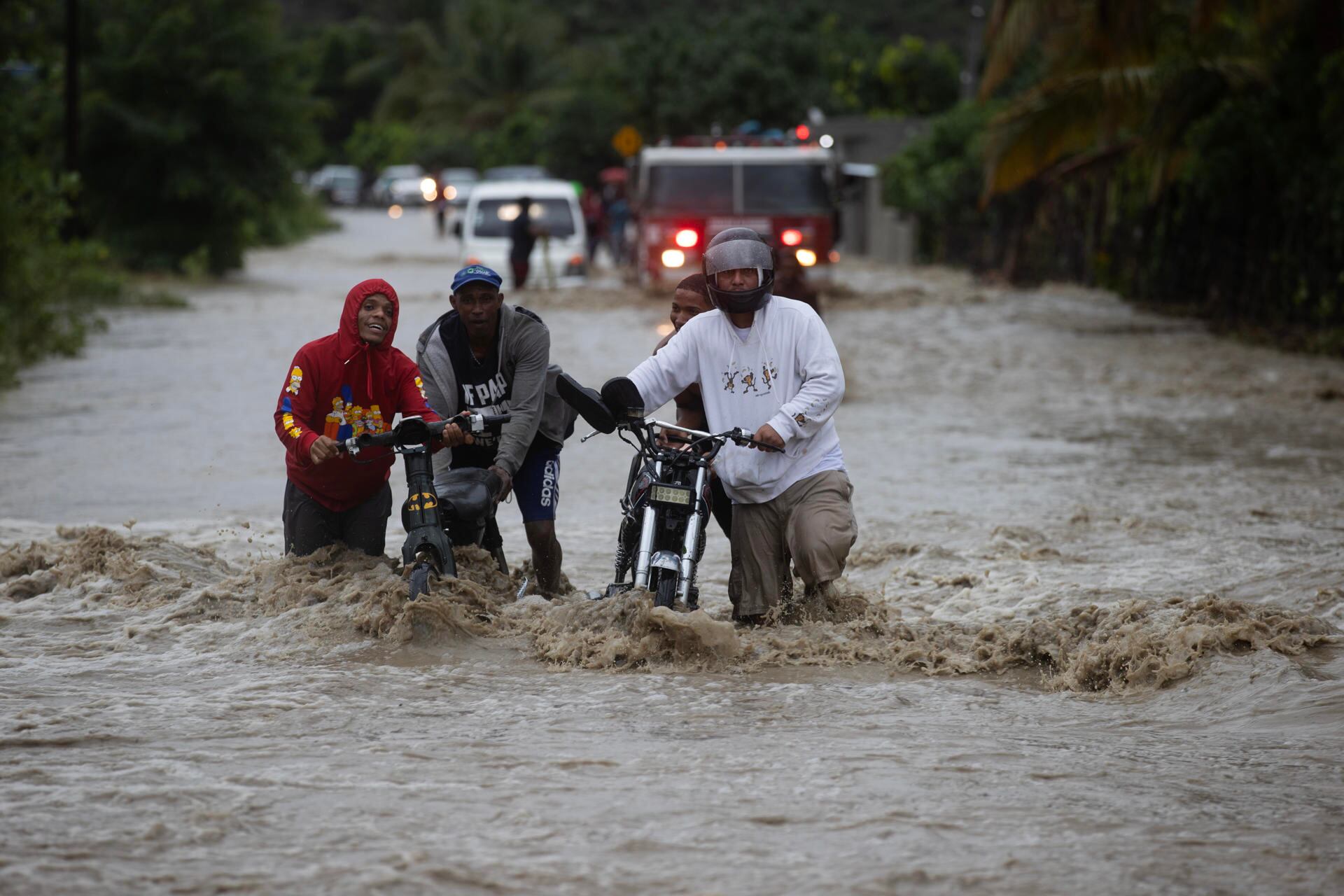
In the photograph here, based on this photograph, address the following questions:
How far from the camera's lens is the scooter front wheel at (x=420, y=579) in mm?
6957

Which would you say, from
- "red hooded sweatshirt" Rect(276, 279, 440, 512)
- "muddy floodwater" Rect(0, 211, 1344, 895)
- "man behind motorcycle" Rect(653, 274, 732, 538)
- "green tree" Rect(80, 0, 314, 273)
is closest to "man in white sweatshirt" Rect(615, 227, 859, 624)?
"man behind motorcycle" Rect(653, 274, 732, 538)

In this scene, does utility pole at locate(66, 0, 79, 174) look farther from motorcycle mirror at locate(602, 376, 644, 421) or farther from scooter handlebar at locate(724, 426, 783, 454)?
scooter handlebar at locate(724, 426, 783, 454)

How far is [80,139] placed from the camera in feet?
99.9

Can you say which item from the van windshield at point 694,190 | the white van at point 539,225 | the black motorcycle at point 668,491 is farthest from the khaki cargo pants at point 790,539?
the white van at point 539,225

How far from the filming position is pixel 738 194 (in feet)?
76.4

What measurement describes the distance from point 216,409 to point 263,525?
5.63 m

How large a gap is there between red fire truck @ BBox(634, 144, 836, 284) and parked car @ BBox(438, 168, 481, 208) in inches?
450

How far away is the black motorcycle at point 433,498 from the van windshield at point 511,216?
20.5 m

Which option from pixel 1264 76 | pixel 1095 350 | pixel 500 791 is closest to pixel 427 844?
pixel 500 791

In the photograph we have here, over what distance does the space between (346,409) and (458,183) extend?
2173 inches

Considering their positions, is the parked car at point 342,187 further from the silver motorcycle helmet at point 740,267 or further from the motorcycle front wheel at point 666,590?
the motorcycle front wheel at point 666,590

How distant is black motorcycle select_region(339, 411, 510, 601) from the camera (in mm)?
6672

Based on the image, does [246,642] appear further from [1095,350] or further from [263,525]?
[1095,350]

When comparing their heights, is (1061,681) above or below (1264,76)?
below
